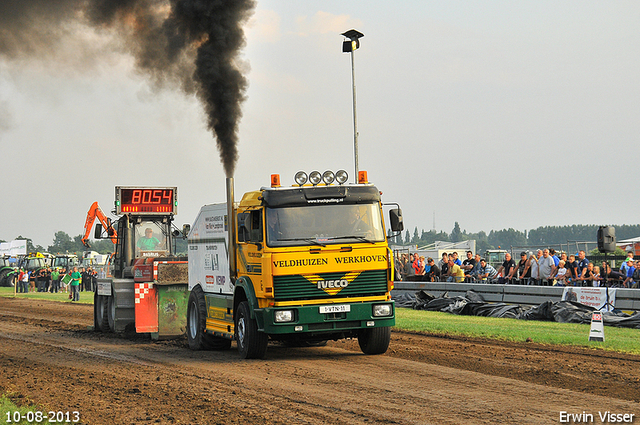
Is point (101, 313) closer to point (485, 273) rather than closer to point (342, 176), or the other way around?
point (342, 176)

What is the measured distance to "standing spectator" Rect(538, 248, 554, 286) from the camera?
2208 cm

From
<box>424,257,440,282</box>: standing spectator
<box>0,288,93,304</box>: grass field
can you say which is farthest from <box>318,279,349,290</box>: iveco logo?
<box>0,288,93,304</box>: grass field

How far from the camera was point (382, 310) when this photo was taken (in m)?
12.6

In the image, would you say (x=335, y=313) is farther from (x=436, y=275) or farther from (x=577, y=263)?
(x=436, y=275)

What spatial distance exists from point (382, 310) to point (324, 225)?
178 centimetres

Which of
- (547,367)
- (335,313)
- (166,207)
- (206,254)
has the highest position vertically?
(166,207)

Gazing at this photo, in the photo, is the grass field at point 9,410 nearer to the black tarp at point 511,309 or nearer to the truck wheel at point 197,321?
the truck wheel at point 197,321

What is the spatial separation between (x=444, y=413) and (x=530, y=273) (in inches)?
620

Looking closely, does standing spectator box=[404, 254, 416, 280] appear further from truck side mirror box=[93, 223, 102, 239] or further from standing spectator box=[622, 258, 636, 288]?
truck side mirror box=[93, 223, 102, 239]

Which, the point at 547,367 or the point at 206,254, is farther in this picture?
the point at 206,254

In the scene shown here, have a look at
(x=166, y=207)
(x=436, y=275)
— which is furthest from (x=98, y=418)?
(x=436, y=275)

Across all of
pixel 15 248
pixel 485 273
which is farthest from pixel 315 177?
pixel 15 248

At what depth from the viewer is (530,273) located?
22.9 m

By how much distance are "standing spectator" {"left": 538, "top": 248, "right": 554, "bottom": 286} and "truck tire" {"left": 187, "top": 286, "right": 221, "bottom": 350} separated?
1123cm
